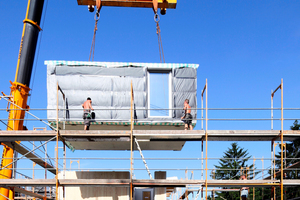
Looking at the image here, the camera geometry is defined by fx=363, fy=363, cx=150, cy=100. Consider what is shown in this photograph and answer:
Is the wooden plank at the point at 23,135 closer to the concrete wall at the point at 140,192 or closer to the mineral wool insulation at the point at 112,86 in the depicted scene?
the mineral wool insulation at the point at 112,86

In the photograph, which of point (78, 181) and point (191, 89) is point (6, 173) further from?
point (191, 89)

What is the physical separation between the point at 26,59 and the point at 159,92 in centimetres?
665

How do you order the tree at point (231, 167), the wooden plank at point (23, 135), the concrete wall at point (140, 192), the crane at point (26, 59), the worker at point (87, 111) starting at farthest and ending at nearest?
1. the tree at point (231, 167)
2. the concrete wall at point (140, 192)
3. the crane at point (26, 59)
4. the worker at point (87, 111)
5. the wooden plank at point (23, 135)

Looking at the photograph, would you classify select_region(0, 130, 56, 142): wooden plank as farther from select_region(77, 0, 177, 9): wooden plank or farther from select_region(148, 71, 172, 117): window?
select_region(77, 0, 177, 9): wooden plank

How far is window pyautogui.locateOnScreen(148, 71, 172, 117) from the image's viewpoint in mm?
17938

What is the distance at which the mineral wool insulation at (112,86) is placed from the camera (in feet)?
58.5

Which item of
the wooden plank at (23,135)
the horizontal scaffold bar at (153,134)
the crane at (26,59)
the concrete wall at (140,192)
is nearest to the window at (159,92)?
the horizontal scaffold bar at (153,134)

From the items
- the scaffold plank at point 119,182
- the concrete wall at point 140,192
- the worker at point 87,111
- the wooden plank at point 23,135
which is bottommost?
the concrete wall at point 140,192

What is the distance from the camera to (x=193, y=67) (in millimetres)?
18422

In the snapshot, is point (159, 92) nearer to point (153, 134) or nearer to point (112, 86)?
point (112, 86)

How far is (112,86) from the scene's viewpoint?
1814cm

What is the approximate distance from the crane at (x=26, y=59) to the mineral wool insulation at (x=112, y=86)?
111 centimetres

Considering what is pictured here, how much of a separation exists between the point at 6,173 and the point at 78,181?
3918 millimetres

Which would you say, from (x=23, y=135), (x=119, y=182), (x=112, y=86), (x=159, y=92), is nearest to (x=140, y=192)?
(x=119, y=182)
